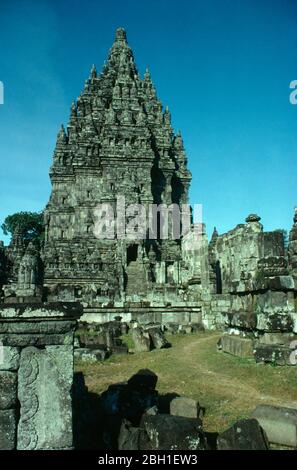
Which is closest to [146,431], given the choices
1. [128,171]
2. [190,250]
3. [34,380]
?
[34,380]

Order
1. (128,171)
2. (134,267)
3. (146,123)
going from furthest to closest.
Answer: (146,123)
(128,171)
(134,267)

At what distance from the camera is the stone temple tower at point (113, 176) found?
104ft

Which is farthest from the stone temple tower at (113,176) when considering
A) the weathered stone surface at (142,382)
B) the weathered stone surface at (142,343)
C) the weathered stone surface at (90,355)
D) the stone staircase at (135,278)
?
the weathered stone surface at (142,382)

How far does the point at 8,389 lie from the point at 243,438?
2.48 m

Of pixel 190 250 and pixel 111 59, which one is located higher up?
pixel 111 59

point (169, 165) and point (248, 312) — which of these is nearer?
point (248, 312)

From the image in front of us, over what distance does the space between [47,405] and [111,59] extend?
54440 mm

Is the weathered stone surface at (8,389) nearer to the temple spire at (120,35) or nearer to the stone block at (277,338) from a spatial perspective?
the stone block at (277,338)

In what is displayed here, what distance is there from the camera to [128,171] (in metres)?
41.3

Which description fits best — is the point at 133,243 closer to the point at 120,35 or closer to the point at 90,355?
the point at 90,355

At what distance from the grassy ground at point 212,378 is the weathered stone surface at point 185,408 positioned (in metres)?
0.24

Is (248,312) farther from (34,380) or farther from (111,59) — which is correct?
(111,59)

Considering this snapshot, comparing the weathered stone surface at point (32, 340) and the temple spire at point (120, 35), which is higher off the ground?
the temple spire at point (120, 35)

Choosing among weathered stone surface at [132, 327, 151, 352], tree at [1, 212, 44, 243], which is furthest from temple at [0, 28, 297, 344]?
tree at [1, 212, 44, 243]
